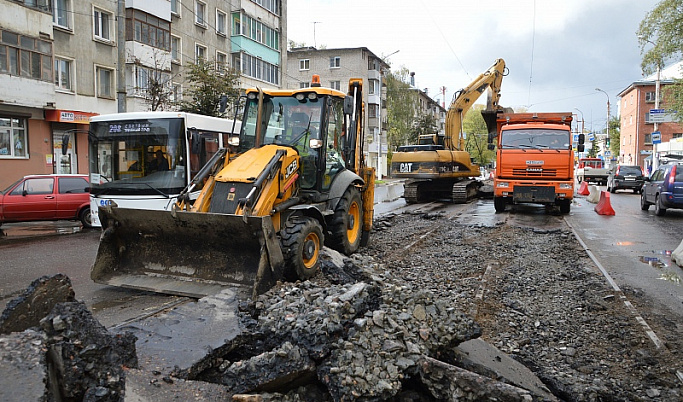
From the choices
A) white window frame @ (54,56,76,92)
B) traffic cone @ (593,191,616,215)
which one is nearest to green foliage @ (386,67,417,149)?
white window frame @ (54,56,76,92)

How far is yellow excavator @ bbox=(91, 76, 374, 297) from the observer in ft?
21.2

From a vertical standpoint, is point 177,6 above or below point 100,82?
above

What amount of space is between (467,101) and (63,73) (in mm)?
17511

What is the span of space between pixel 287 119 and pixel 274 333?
460 cm

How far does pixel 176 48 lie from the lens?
30969 mm

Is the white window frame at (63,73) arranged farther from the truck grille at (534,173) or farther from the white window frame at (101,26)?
the truck grille at (534,173)

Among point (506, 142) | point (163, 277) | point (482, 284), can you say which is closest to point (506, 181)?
point (506, 142)

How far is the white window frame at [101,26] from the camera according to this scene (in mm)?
24969

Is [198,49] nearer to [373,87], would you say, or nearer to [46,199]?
[46,199]

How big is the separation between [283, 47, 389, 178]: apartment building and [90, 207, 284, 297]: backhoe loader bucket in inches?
2099

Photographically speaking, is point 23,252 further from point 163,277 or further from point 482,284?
point 482,284

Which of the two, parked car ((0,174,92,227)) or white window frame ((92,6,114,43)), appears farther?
white window frame ((92,6,114,43))

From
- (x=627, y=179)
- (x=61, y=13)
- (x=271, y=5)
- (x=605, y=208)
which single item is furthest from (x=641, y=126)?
→ (x=61, y=13)

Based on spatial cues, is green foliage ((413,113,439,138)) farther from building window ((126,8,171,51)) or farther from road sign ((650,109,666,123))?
building window ((126,8,171,51))
